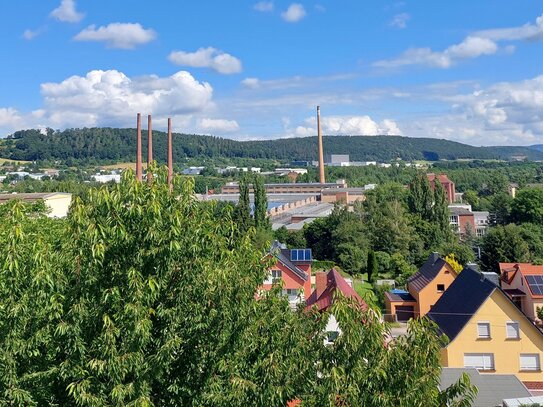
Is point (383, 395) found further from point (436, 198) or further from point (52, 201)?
point (52, 201)

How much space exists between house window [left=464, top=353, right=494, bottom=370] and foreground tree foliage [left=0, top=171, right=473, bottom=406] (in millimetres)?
15746

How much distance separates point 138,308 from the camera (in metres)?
6.39

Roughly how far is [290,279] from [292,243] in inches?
928

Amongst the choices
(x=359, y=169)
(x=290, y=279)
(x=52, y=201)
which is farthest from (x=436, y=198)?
(x=359, y=169)

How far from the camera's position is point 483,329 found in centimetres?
2145

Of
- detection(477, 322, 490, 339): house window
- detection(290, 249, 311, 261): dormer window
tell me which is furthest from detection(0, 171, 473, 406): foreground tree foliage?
detection(290, 249, 311, 261): dormer window

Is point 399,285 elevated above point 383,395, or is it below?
below

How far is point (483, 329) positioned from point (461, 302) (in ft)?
7.16

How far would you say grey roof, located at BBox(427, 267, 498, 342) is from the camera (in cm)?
2180

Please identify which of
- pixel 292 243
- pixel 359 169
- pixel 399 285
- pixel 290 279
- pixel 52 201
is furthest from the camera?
pixel 359 169

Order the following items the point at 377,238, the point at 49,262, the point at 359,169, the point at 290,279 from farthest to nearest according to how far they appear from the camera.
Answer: the point at 359,169
the point at 377,238
the point at 290,279
the point at 49,262

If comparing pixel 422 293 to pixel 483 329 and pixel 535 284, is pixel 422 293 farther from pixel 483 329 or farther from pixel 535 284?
pixel 483 329

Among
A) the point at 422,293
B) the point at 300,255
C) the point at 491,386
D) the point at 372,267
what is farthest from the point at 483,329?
the point at 372,267

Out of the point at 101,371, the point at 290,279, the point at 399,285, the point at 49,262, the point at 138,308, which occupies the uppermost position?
the point at 49,262
